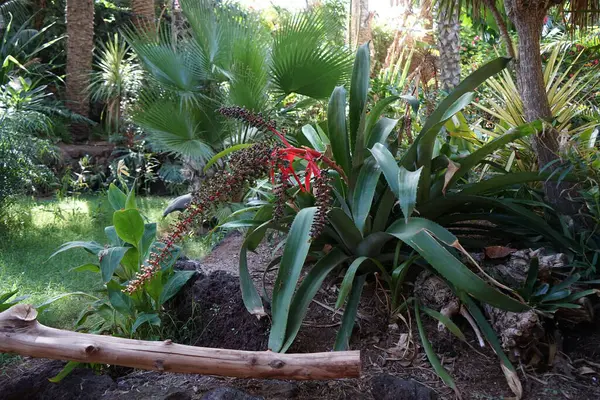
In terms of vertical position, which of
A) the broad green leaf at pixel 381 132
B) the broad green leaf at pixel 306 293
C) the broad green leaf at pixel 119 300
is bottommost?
the broad green leaf at pixel 119 300

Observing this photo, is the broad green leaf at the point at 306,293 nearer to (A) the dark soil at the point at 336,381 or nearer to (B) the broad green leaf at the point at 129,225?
(A) the dark soil at the point at 336,381

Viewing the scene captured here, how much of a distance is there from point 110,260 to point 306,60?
2.60 m

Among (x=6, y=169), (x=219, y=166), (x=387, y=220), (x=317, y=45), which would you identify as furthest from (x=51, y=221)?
(x=387, y=220)

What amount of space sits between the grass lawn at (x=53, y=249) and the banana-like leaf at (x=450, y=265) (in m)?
1.95

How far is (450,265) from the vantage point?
1.97m

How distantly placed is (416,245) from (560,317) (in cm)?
83

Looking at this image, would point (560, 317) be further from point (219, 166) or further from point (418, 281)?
point (219, 166)

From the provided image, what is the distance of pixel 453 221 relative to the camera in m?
2.86

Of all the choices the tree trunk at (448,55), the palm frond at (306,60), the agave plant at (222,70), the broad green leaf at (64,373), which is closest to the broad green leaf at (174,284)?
the broad green leaf at (64,373)

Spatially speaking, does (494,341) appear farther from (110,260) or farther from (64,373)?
(64,373)

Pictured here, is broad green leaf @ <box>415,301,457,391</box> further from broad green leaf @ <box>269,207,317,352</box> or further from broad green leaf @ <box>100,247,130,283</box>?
broad green leaf @ <box>100,247,130,283</box>

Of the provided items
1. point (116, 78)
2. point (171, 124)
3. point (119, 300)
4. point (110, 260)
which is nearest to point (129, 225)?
point (110, 260)

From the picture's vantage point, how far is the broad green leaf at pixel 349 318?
225 centimetres

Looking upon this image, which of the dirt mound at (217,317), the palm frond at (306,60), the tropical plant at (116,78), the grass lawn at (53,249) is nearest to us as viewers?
the dirt mound at (217,317)
